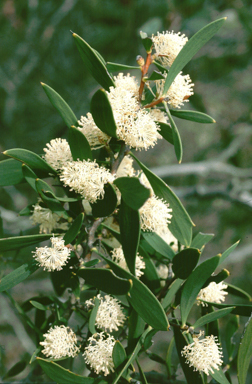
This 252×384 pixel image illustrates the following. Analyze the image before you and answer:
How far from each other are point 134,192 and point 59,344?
238 mm

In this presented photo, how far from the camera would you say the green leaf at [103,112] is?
13.4 inches

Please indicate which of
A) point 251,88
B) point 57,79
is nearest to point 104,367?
point 57,79

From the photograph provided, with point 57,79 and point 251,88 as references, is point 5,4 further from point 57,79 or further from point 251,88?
point 251,88

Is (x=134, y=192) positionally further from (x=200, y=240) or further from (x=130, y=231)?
(x=200, y=240)

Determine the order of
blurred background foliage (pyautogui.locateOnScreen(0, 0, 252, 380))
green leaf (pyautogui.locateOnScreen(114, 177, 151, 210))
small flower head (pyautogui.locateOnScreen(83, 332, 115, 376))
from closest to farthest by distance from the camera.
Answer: green leaf (pyautogui.locateOnScreen(114, 177, 151, 210)), small flower head (pyautogui.locateOnScreen(83, 332, 115, 376)), blurred background foliage (pyautogui.locateOnScreen(0, 0, 252, 380))

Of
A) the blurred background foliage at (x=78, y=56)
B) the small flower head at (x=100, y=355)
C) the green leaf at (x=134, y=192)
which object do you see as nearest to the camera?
the green leaf at (x=134, y=192)

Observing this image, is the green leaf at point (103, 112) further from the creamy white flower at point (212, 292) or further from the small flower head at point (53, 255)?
the creamy white flower at point (212, 292)

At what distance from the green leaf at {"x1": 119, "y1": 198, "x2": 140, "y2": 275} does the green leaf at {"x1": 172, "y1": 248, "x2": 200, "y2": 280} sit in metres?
0.08

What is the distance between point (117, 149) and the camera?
461 millimetres

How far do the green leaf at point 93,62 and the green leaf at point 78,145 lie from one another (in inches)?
3.2

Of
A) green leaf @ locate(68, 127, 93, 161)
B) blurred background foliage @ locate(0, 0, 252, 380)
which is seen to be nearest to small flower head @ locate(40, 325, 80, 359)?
green leaf @ locate(68, 127, 93, 161)

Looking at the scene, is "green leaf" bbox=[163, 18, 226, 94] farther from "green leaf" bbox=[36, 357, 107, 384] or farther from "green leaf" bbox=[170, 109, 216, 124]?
"green leaf" bbox=[36, 357, 107, 384]

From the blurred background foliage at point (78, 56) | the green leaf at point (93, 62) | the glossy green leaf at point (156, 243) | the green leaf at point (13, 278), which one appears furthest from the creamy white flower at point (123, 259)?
the blurred background foliage at point (78, 56)

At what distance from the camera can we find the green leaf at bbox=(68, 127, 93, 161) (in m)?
0.38
